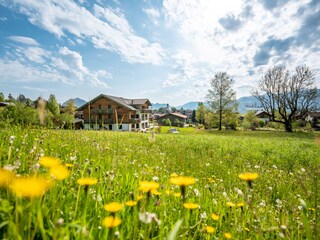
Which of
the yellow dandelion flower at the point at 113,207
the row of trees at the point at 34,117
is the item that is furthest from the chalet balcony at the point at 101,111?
the yellow dandelion flower at the point at 113,207

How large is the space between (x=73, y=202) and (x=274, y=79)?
4717 centimetres

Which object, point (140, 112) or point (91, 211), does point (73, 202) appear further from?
point (140, 112)

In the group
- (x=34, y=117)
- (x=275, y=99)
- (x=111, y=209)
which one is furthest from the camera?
(x=275, y=99)

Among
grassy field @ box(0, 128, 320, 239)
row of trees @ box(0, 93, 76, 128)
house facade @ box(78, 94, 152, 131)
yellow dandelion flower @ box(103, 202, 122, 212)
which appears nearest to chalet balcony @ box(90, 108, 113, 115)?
house facade @ box(78, 94, 152, 131)

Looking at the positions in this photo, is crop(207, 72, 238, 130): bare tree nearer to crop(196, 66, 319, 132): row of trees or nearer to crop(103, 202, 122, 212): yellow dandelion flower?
crop(196, 66, 319, 132): row of trees

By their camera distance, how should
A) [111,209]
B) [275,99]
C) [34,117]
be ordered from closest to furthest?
[111,209] → [34,117] → [275,99]

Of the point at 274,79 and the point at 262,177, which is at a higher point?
the point at 274,79

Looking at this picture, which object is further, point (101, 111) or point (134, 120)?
point (134, 120)

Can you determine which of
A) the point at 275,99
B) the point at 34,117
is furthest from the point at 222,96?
the point at 34,117

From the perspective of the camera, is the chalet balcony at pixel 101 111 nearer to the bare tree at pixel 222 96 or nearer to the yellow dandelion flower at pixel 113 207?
the bare tree at pixel 222 96

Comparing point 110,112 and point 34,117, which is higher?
point 110,112

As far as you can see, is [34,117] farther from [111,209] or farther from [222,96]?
[222,96]

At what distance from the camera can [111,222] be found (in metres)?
0.94

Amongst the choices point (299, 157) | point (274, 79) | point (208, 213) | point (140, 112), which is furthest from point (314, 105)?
point (208, 213)
